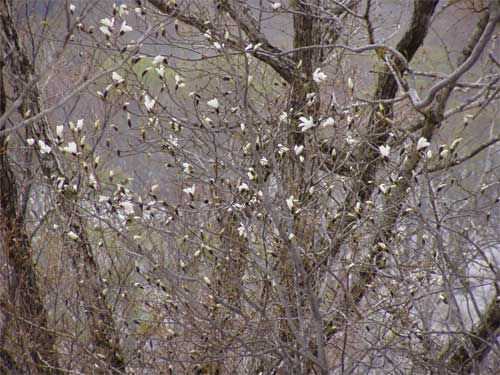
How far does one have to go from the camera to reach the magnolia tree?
4.08 m

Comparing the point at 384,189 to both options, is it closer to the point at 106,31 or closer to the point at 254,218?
the point at 254,218

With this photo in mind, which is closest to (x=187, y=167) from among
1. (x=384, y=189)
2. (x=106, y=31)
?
(x=106, y=31)

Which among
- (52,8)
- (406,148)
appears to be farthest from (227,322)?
(52,8)

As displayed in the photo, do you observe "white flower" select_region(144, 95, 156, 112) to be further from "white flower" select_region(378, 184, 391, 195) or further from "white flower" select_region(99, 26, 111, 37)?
"white flower" select_region(378, 184, 391, 195)

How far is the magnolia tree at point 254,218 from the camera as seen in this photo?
161 inches

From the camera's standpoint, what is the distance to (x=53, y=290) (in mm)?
5566

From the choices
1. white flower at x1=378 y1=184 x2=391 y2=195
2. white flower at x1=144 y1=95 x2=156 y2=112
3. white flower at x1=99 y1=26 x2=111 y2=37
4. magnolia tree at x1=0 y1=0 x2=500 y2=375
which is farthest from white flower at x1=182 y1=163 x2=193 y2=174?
white flower at x1=378 y1=184 x2=391 y2=195

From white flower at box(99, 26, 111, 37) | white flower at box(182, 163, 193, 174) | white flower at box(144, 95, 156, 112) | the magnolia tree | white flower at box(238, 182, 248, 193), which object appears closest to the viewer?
the magnolia tree

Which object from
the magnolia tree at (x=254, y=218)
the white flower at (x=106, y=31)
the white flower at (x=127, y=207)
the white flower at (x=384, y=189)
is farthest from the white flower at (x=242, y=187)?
the white flower at (x=106, y=31)

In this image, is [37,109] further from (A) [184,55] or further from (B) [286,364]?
(B) [286,364]

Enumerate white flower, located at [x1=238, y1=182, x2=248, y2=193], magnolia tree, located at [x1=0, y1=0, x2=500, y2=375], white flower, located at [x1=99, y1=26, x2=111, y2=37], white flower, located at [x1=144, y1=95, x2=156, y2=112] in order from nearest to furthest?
1. magnolia tree, located at [x1=0, y1=0, x2=500, y2=375]
2. white flower, located at [x1=238, y1=182, x2=248, y2=193]
3. white flower, located at [x1=144, y1=95, x2=156, y2=112]
4. white flower, located at [x1=99, y1=26, x2=111, y2=37]

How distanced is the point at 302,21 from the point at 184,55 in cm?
137

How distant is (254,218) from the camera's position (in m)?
4.78

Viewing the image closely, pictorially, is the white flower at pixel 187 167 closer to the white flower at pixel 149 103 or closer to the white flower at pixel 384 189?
the white flower at pixel 149 103
